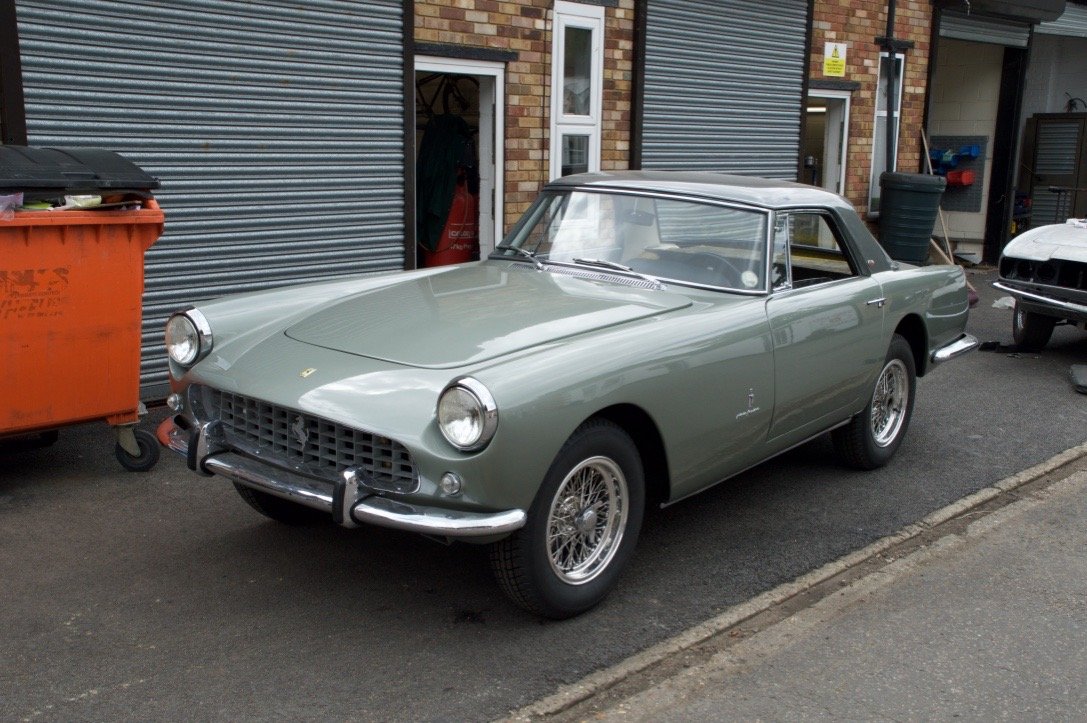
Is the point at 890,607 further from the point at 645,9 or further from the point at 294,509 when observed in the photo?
the point at 645,9

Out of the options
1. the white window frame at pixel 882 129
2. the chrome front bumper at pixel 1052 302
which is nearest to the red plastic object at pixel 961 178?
the white window frame at pixel 882 129

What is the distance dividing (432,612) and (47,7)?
4396 mm

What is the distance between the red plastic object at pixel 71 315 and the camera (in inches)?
190

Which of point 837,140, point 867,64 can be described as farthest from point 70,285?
point 867,64

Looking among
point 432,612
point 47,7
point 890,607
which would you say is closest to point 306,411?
point 432,612

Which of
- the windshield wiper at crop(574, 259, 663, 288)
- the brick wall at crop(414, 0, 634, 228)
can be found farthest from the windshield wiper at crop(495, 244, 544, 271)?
the brick wall at crop(414, 0, 634, 228)

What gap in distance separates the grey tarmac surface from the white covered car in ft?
13.2

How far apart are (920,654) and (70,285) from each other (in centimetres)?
387

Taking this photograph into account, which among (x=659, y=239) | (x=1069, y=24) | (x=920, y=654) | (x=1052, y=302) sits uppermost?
(x=1069, y=24)

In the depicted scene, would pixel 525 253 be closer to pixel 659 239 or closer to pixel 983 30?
pixel 659 239

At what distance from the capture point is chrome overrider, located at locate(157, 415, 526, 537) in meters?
3.37

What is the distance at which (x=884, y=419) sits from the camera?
19.4 feet

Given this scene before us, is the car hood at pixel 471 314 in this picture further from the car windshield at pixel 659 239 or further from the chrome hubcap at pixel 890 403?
the chrome hubcap at pixel 890 403

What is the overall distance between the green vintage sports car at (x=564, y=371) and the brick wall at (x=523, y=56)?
137 inches
